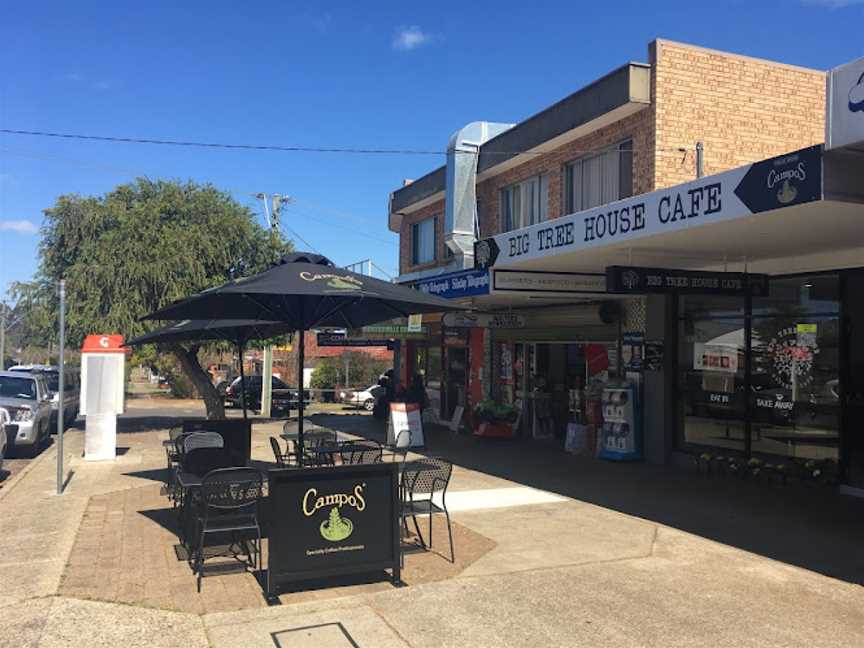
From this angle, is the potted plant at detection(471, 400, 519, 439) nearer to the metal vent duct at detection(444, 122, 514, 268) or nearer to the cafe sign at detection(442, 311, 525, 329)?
the cafe sign at detection(442, 311, 525, 329)

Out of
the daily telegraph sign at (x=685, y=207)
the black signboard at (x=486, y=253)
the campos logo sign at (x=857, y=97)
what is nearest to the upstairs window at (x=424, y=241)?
the black signboard at (x=486, y=253)

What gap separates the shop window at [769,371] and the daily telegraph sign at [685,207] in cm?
347

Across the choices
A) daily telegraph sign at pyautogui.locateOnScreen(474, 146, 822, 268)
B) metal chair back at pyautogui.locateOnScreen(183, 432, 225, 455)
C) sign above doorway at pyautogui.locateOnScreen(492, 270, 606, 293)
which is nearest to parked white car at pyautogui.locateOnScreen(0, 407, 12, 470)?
metal chair back at pyautogui.locateOnScreen(183, 432, 225, 455)

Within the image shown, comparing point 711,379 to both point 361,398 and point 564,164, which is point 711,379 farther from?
point 361,398

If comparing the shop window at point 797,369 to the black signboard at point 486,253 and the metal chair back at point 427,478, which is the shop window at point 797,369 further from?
the metal chair back at point 427,478

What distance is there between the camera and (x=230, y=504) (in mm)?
6285

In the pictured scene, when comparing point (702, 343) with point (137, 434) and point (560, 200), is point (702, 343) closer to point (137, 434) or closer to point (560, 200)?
point (560, 200)

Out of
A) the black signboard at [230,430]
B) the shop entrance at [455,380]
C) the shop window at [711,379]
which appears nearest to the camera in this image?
the black signboard at [230,430]

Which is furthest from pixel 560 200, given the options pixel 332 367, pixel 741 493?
pixel 332 367

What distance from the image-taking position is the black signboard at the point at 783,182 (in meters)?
6.17

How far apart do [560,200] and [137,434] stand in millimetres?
11366

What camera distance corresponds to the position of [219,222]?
18734 millimetres

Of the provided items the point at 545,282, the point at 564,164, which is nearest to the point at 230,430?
the point at 545,282

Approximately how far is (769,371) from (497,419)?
20.4 feet
